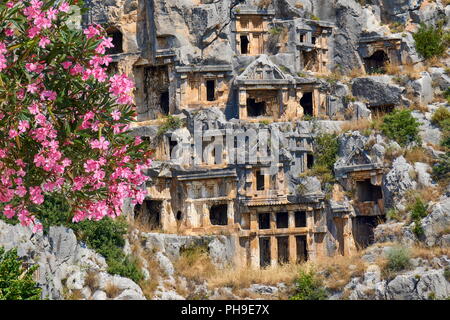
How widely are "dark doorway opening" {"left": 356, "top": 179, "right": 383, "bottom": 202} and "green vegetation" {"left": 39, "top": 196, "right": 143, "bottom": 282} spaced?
11.9 meters

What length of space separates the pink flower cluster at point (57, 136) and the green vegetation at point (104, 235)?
70.2ft

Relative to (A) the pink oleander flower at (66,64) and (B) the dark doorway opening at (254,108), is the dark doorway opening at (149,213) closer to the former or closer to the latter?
(B) the dark doorway opening at (254,108)

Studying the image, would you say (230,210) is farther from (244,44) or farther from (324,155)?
(244,44)

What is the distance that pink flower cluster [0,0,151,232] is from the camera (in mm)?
13688

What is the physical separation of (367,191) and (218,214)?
24.5 feet

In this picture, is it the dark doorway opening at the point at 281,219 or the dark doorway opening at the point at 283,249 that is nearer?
the dark doorway opening at the point at 283,249

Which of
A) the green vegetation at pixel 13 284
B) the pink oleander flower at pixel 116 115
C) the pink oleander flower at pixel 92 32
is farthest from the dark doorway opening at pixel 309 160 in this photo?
the pink oleander flower at pixel 92 32

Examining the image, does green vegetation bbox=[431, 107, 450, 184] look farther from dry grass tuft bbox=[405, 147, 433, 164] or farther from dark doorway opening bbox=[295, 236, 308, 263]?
dark doorway opening bbox=[295, 236, 308, 263]

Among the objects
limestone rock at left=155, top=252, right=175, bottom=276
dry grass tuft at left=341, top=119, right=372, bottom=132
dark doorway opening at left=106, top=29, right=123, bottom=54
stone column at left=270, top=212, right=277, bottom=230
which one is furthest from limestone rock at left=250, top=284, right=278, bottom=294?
dark doorway opening at left=106, top=29, right=123, bottom=54

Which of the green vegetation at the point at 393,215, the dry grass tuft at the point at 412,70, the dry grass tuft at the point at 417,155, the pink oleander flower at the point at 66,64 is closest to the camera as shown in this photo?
the pink oleander flower at the point at 66,64

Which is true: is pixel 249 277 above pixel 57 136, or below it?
below

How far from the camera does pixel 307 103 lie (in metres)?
47.4

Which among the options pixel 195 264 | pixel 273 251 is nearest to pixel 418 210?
pixel 273 251

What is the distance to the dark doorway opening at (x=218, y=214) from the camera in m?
43.4
